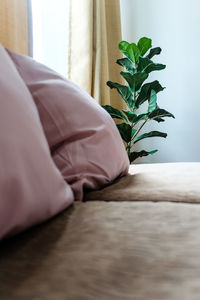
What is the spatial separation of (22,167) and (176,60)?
2.65 m

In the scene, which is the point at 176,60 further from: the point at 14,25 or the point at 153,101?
the point at 14,25

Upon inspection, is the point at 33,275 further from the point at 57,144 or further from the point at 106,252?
the point at 57,144

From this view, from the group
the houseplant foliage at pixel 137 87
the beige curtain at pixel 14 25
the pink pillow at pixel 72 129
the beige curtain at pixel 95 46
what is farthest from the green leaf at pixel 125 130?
the pink pillow at pixel 72 129

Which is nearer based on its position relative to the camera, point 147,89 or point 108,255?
point 108,255

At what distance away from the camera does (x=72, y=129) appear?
763 mm

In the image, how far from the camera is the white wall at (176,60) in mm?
2836

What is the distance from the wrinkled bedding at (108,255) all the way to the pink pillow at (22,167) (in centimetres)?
3

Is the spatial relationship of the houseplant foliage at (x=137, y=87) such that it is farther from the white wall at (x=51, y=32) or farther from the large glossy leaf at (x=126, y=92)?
the white wall at (x=51, y=32)

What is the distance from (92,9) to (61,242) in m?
2.19

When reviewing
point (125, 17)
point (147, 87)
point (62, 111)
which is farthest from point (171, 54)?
point (62, 111)

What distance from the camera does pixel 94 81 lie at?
2.42 m

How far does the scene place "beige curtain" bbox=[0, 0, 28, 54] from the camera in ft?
5.25

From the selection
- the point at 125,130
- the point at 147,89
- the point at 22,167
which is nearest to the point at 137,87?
the point at 147,89

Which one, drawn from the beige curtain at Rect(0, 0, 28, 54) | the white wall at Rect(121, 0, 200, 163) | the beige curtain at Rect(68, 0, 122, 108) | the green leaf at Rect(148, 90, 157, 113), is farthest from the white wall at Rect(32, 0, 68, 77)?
the white wall at Rect(121, 0, 200, 163)
